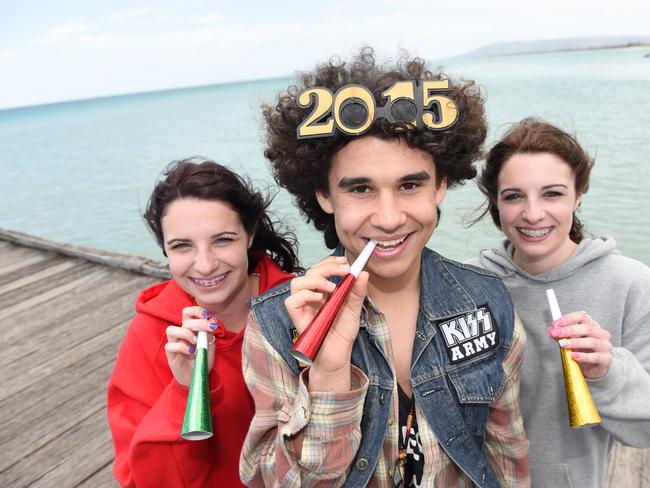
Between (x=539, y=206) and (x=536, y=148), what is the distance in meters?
0.19

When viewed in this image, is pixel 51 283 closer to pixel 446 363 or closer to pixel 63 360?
pixel 63 360

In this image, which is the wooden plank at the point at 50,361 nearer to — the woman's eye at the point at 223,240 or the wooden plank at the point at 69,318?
the wooden plank at the point at 69,318

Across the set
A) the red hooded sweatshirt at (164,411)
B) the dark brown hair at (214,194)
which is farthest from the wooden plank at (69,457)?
the dark brown hair at (214,194)

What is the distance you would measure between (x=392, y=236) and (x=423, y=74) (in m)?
0.51

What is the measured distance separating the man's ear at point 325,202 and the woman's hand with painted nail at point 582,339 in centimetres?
64

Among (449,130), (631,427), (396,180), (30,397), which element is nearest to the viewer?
(396,180)

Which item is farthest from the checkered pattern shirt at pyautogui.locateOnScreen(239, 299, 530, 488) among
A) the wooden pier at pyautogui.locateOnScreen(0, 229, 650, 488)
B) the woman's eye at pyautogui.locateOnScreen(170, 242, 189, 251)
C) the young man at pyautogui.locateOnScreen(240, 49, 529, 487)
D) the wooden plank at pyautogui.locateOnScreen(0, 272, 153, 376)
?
the wooden plank at pyautogui.locateOnScreen(0, 272, 153, 376)

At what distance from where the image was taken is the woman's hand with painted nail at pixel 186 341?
133 centimetres

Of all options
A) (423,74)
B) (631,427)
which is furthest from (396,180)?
(631,427)

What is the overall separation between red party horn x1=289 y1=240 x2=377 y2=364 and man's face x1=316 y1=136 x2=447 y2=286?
5.7 inches

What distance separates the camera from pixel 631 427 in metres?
1.41

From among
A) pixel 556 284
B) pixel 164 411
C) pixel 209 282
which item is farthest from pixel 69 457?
pixel 556 284

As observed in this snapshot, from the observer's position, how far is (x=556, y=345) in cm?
153

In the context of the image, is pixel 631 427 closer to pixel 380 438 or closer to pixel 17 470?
pixel 380 438
